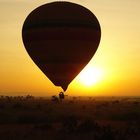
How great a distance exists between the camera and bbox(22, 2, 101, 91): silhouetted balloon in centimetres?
3259

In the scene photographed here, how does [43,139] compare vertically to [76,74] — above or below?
below

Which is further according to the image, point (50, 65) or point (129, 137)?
point (50, 65)

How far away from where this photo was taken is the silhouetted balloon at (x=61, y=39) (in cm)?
3259

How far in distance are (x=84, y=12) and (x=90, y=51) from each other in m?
2.63

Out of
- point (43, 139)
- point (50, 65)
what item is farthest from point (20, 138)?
point (50, 65)

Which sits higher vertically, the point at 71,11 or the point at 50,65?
the point at 71,11

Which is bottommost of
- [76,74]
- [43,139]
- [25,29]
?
[43,139]

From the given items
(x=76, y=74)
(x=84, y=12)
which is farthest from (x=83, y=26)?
(x=76, y=74)

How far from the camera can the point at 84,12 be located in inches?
1308

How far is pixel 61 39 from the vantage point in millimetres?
32562

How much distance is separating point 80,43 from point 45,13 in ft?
9.97

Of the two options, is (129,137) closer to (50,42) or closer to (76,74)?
(76,74)

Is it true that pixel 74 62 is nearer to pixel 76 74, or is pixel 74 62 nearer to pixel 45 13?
pixel 76 74

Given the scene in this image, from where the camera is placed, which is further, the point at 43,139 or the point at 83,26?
the point at 83,26
